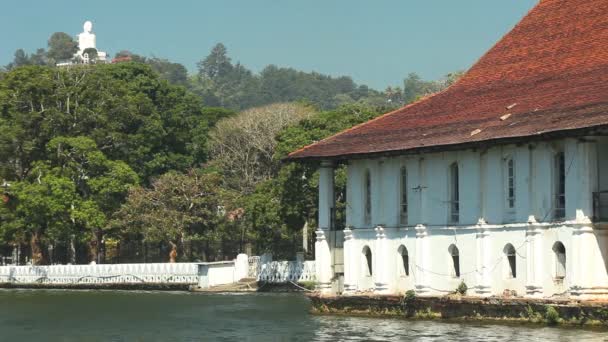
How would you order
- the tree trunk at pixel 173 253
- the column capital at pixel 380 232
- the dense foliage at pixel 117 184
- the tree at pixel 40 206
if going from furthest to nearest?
the tree trunk at pixel 173 253, the tree at pixel 40 206, the dense foliage at pixel 117 184, the column capital at pixel 380 232

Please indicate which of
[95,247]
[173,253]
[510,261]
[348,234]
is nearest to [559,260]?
[510,261]

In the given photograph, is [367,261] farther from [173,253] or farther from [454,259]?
[173,253]

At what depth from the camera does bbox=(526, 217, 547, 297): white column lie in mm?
47125

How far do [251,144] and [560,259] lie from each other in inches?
2457

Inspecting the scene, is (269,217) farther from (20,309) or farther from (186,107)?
(186,107)

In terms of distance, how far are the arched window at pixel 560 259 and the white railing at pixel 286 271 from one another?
1438 inches

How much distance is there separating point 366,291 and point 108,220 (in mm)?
41187

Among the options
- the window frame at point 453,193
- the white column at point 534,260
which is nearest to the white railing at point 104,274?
the window frame at point 453,193

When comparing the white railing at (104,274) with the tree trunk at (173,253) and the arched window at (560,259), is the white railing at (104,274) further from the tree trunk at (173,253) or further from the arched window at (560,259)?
the arched window at (560,259)

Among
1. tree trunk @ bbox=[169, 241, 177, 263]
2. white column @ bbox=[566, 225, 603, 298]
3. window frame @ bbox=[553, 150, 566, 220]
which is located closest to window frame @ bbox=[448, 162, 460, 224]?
window frame @ bbox=[553, 150, 566, 220]

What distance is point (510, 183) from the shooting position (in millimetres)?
48781

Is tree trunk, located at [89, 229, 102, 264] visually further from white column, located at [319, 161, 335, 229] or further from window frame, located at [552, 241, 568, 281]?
window frame, located at [552, 241, 568, 281]

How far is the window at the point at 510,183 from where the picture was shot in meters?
48.6

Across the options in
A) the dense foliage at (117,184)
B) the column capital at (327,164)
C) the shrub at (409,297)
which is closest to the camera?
the shrub at (409,297)
